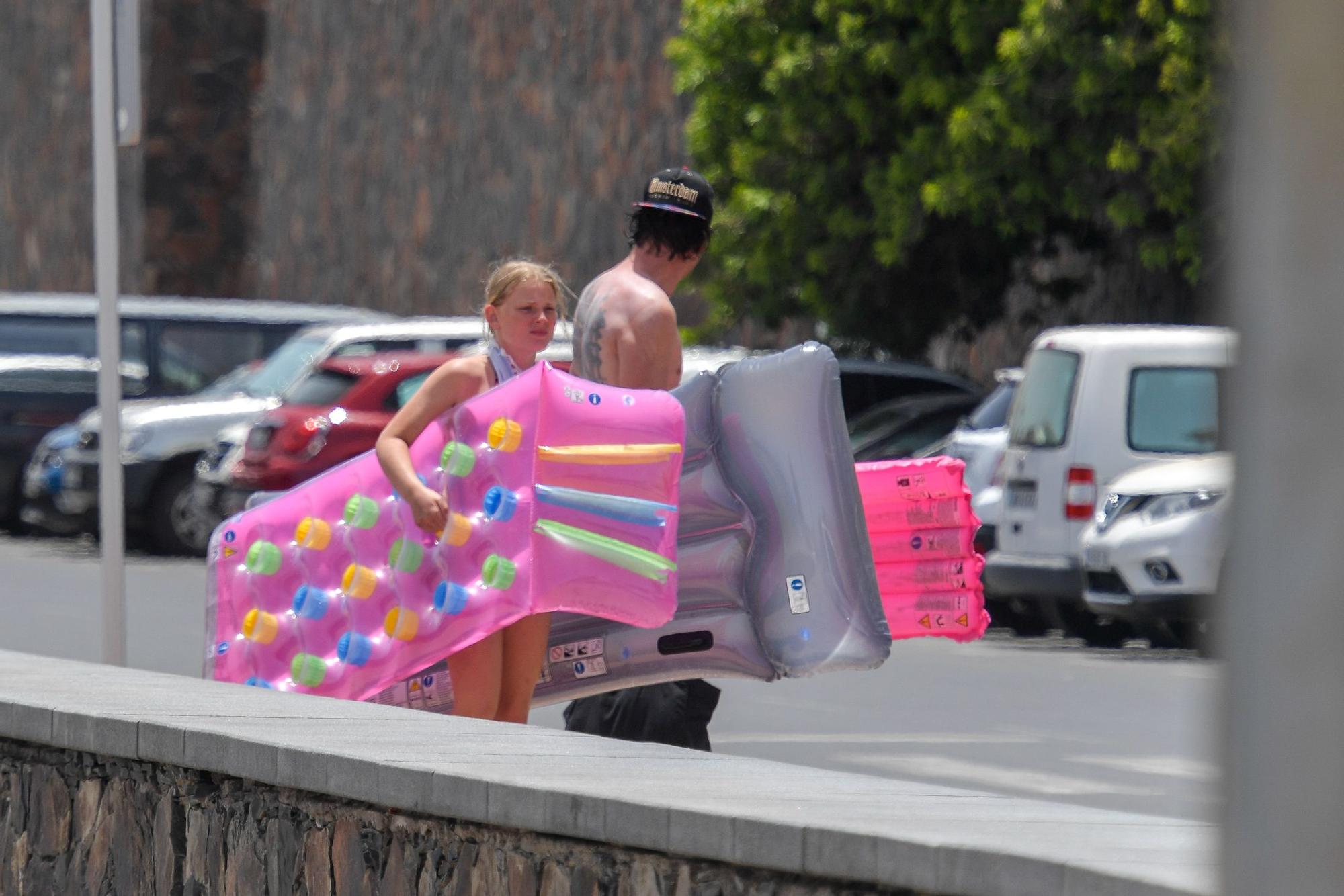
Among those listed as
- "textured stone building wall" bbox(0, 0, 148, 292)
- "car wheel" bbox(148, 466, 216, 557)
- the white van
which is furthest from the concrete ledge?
"textured stone building wall" bbox(0, 0, 148, 292)

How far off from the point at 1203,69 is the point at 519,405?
43.6ft

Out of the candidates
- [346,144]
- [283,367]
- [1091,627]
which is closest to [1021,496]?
[1091,627]

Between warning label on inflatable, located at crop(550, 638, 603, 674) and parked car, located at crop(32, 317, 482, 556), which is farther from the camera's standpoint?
parked car, located at crop(32, 317, 482, 556)

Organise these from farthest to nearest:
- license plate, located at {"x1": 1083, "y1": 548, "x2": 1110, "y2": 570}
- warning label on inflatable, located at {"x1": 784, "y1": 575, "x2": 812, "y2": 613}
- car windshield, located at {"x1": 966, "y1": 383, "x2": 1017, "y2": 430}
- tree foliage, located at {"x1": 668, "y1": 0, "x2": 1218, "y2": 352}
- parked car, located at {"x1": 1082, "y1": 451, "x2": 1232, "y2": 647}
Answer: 1. tree foliage, located at {"x1": 668, "y1": 0, "x2": 1218, "y2": 352}
2. car windshield, located at {"x1": 966, "y1": 383, "x2": 1017, "y2": 430}
3. license plate, located at {"x1": 1083, "y1": 548, "x2": 1110, "y2": 570}
4. parked car, located at {"x1": 1082, "y1": 451, "x2": 1232, "y2": 647}
5. warning label on inflatable, located at {"x1": 784, "y1": 575, "x2": 812, "y2": 613}

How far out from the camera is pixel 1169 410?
13.0 metres

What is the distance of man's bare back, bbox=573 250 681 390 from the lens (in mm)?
5355

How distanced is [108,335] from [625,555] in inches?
96.2

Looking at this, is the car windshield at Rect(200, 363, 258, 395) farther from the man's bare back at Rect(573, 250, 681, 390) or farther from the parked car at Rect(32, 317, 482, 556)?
the man's bare back at Rect(573, 250, 681, 390)

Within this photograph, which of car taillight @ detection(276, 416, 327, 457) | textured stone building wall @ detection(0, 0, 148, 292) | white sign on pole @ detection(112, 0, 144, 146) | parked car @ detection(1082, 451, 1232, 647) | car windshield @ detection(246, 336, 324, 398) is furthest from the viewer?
textured stone building wall @ detection(0, 0, 148, 292)

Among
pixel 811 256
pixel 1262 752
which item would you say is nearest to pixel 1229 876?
pixel 1262 752

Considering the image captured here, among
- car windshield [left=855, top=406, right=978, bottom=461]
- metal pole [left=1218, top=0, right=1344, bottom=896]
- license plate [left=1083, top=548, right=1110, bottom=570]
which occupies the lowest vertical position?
car windshield [left=855, top=406, right=978, bottom=461]

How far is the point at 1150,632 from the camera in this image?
1349 centimetres

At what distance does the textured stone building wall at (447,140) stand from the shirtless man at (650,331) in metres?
24.8

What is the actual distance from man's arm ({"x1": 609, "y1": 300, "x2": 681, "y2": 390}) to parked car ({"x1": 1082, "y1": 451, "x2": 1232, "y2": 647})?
22.0 ft
